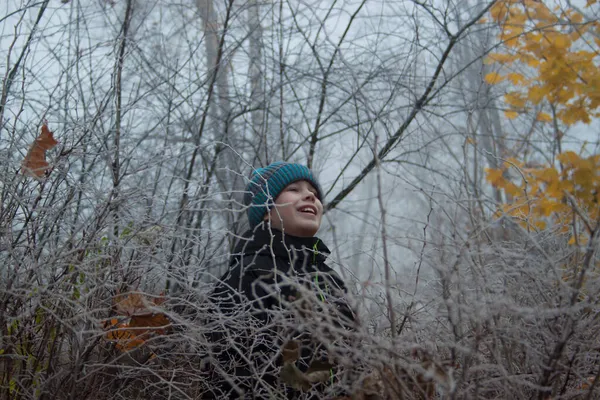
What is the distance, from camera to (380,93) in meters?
3.33

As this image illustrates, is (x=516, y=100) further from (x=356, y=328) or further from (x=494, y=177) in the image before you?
(x=356, y=328)

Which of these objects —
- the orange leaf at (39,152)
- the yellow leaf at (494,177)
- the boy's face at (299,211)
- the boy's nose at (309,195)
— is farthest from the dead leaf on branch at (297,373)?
the yellow leaf at (494,177)

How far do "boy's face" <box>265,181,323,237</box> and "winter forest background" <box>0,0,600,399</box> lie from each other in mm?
214

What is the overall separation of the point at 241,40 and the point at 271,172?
1.20m

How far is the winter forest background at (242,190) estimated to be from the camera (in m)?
1.36

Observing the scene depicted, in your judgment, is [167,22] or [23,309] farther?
[167,22]

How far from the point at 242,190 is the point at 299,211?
1.07ft

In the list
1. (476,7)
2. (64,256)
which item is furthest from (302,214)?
(476,7)

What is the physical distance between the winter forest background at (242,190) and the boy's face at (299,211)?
214 mm

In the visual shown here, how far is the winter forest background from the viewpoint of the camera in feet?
4.47

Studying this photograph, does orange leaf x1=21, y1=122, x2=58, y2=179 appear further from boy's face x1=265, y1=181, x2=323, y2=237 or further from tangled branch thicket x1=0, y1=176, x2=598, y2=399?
boy's face x1=265, y1=181, x2=323, y2=237

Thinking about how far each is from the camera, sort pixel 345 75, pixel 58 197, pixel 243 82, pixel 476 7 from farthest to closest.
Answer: pixel 243 82, pixel 476 7, pixel 345 75, pixel 58 197

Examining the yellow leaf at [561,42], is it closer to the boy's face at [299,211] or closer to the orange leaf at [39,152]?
the boy's face at [299,211]

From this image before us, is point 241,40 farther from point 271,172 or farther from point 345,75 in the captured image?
point 271,172
